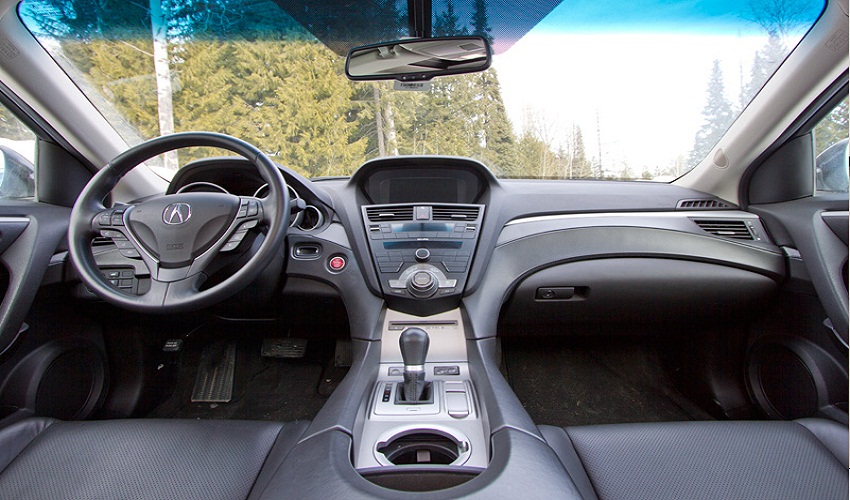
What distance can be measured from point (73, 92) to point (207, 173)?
0.63 m

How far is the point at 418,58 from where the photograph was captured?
5.48ft

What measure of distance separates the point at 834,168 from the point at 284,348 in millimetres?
2779

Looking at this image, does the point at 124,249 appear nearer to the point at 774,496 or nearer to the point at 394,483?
the point at 394,483

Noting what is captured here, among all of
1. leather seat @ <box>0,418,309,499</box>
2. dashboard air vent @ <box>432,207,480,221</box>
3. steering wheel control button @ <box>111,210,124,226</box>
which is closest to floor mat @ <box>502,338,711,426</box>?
dashboard air vent @ <box>432,207,480,221</box>

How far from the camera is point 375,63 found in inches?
68.4

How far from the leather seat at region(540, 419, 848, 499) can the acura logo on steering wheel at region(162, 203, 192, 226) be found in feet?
4.38

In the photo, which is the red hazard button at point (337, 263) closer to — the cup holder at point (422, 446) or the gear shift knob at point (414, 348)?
the gear shift knob at point (414, 348)

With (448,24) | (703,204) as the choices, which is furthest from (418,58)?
(703,204)

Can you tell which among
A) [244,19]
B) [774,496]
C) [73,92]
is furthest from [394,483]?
[73,92]

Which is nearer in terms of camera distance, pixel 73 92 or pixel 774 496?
pixel 774 496

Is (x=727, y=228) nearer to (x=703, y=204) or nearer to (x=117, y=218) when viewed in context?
(x=703, y=204)

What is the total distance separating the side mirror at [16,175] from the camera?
1.76 metres

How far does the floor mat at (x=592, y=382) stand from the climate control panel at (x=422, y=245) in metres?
0.87

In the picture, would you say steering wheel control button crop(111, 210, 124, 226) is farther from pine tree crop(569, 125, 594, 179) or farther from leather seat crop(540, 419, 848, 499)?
pine tree crop(569, 125, 594, 179)
